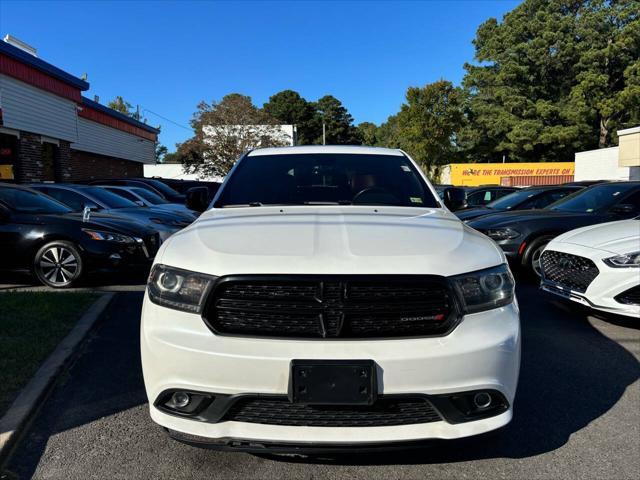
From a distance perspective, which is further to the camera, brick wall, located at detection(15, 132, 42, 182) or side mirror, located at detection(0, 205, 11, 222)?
brick wall, located at detection(15, 132, 42, 182)

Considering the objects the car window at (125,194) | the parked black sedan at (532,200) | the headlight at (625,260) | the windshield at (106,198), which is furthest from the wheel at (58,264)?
the parked black sedan at (532,200)

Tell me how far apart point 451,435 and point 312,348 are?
735mm

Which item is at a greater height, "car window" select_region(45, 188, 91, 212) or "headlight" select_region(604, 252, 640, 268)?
"car window" select_region(45, 188, 91, 212)

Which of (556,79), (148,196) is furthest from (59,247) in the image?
(556,79)

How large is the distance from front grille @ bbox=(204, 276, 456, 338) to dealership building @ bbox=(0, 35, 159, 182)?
13643mm

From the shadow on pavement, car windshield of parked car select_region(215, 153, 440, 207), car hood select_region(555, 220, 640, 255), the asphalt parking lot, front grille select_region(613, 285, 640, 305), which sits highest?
car windshield of parked car select_region(215, 153, 440, 207)

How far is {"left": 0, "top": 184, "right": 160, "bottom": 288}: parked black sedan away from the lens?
21.9ft

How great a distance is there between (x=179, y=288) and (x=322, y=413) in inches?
34.7

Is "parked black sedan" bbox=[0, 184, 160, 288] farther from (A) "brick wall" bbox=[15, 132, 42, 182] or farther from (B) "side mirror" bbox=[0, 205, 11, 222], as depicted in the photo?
(A) "brick wall" bbox=[15, 132, 42, 182]

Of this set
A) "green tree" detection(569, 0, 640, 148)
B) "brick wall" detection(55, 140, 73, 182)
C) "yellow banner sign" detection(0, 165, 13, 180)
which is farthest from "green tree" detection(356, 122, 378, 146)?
"yellow banner sign" detection(0, 165, 13, 180)

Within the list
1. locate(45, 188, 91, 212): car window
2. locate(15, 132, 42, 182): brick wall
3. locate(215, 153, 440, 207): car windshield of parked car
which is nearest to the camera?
locate(215, 153, 440, 207): car windshield of parked car

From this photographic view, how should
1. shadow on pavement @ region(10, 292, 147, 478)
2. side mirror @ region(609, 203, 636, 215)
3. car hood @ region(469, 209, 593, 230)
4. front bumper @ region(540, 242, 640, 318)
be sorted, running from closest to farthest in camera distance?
shadow on pavement @ region(10, 292, 147, 478) < front bumper @ region(540, 242, 640, 318) < side mirror @ region(609, 203, 636, 215) < car hood @ region(469, 209, 593, 230)

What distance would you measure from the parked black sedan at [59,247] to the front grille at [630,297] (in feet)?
19.2

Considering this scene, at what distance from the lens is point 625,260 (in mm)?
4684
